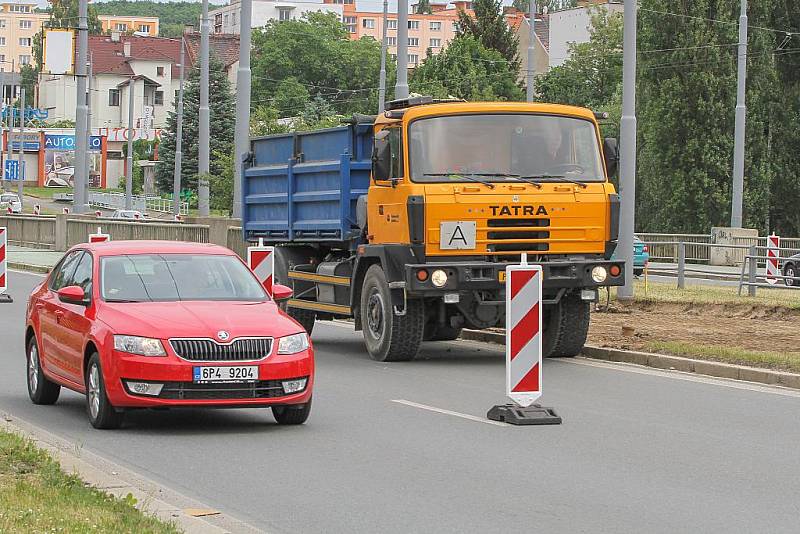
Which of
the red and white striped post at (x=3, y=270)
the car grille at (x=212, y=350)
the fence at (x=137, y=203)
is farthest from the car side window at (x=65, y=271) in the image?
the fence at (x=137, y=203)

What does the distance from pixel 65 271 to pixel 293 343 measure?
2.76 m

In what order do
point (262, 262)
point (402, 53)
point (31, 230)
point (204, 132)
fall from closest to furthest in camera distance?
point (262, 262)
point (402, 53)
point (204, 132)
point (31, 230)

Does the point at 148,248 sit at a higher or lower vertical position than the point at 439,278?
higher

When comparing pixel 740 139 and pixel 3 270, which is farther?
pixel 740 139

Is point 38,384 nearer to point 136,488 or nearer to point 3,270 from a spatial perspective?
point 136,488

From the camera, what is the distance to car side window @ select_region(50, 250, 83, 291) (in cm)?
1380

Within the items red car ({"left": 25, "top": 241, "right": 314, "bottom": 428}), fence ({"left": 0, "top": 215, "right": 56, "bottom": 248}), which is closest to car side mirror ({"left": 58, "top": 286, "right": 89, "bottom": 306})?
red car ({"left": 25, "top": 241, "right": 314, "bottom": 428})

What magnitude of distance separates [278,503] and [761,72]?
56.7 m

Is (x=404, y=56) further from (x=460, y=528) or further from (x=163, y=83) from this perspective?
(x=163, y=83)

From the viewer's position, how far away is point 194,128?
326 ft

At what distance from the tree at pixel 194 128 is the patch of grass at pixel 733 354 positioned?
79233 millimetres

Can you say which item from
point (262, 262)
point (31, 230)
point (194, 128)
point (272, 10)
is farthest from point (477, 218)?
point (272, 10)

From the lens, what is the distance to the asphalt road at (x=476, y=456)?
8.91 meters

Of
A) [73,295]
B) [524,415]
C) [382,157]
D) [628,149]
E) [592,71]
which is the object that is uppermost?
[592,71]
